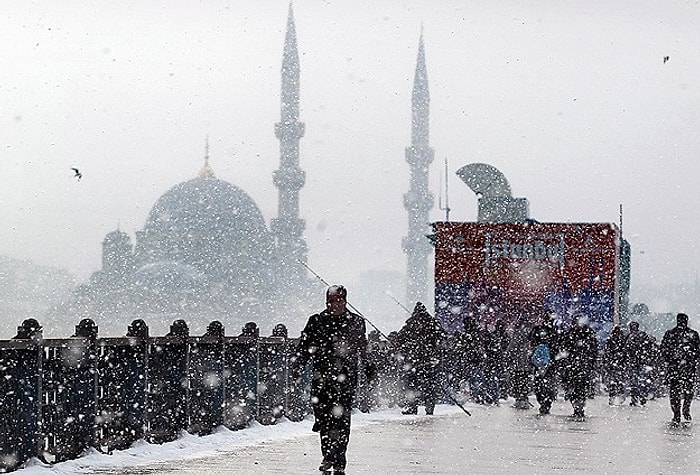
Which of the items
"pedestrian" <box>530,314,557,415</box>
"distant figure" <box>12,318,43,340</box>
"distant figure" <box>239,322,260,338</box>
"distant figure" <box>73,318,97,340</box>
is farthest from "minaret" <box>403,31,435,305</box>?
"distant figure" <box>12,318,43,340</box>

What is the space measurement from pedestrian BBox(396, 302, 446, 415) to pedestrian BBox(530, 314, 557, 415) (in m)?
1.60

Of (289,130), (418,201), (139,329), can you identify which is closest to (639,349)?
(139,329)

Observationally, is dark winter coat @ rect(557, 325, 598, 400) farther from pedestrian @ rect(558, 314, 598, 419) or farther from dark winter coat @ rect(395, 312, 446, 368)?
dark winter coat @ rect(395, 312, 446, 368)

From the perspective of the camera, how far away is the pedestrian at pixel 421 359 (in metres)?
23.0

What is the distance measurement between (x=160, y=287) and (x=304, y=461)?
526ft

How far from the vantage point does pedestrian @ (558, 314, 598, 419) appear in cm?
2338

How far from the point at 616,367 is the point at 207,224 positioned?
446ft

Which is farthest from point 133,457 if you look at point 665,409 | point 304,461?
point 665,409

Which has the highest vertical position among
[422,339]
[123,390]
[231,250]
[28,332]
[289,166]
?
[289,166]

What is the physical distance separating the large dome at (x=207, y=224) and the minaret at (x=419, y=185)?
54.9 feet

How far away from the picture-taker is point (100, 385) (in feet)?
42.5

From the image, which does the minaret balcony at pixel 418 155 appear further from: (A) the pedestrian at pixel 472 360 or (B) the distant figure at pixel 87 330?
(B) the distant figure at pixel 87 330

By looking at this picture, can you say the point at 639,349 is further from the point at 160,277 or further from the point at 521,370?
the point at 160,277

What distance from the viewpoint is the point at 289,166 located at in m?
147
